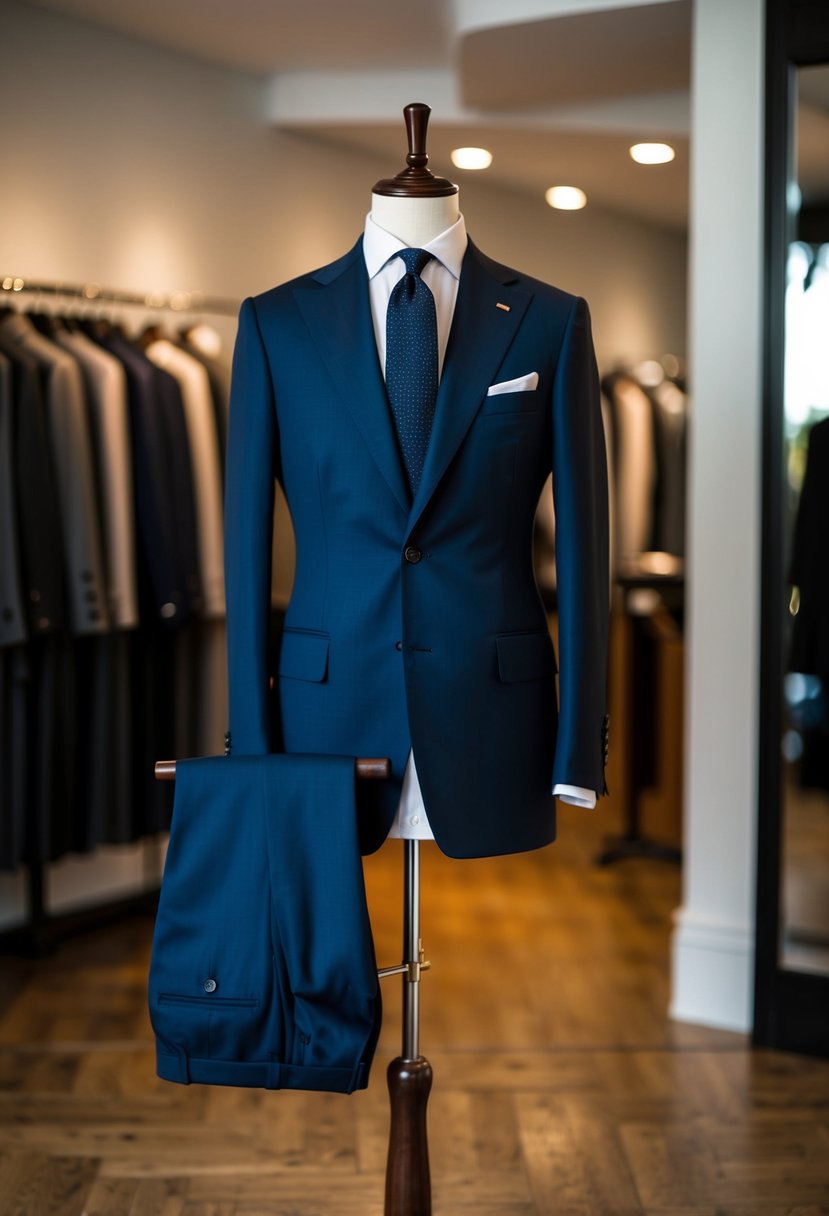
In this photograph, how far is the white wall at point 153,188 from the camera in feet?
12.5

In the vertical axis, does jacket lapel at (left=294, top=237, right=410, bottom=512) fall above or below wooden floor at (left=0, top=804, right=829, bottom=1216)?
above

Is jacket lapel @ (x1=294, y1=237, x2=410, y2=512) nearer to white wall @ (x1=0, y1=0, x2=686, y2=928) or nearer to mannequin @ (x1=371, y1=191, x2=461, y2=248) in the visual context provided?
mannequin @ (x1=371, y1=191, x2=461, y2=248)

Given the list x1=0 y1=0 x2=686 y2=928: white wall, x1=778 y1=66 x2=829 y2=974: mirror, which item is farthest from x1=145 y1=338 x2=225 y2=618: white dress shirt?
x1=778 y1=66 x2=829 y2=974: mirror

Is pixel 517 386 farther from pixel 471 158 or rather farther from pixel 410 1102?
pixel 471 158

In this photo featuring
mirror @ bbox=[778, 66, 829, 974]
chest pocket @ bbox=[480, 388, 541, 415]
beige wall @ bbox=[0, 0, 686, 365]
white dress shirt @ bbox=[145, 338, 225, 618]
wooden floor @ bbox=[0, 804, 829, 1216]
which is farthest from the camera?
white dress shirt @ bbox=[145, 338, 225, 618]

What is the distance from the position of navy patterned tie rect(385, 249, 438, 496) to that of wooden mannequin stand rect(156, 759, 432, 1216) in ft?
1.80

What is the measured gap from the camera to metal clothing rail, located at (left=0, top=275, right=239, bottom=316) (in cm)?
371

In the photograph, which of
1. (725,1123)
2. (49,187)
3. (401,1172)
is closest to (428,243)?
(401,1172)

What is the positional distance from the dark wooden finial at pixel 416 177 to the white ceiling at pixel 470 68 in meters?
1.53

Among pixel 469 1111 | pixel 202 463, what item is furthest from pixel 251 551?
pixel 202 463

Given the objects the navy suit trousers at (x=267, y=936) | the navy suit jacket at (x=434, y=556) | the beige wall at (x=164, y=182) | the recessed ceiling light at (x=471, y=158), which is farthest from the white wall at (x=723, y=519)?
the navy suit trousers at (x=267, y=936)

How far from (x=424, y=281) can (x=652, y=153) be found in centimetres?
262

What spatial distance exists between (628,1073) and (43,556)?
1.88m

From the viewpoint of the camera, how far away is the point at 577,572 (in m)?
1.91
